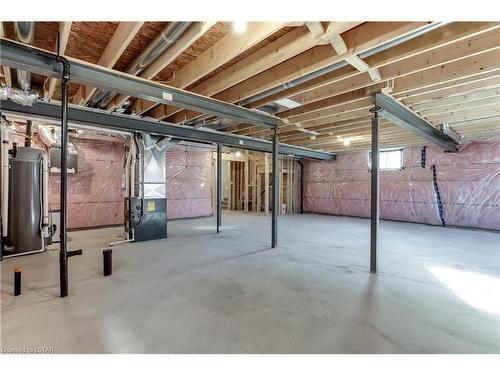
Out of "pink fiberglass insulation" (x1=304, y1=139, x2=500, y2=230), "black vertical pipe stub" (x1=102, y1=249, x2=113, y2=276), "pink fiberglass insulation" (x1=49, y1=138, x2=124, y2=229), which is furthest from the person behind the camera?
"pink fiberglass insulation" (x1=304, y1=139, x2=500, y2=230)

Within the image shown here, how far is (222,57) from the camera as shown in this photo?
86.4 inches

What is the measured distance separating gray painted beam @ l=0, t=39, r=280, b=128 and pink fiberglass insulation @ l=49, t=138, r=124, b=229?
4065 millimetres

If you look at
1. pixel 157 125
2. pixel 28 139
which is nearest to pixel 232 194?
pixel 157 125

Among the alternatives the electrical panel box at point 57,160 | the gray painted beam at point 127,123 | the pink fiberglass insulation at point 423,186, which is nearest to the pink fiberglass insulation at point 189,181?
the electrical panel box at point 57,160

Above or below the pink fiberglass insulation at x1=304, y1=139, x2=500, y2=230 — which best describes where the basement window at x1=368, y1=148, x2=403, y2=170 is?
above

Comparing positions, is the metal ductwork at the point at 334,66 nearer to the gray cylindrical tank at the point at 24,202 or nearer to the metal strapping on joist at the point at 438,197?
the gray cylindrical tank at the point at 24,202

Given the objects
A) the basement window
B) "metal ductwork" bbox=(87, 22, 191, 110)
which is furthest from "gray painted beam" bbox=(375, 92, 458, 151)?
"metal ductwork" bbox=(87, 22, 191, 110)

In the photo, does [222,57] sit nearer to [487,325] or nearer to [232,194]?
[487,325]

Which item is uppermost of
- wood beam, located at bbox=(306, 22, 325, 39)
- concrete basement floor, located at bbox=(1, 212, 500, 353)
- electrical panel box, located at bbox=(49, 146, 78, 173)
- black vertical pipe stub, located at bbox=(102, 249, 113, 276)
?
Result: wood beam, located at bbox=(306, 22, 325, 39)

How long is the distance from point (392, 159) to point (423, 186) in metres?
1.22

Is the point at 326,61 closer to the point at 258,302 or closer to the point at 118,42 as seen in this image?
the point at 118,42

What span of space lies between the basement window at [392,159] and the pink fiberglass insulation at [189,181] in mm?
5600

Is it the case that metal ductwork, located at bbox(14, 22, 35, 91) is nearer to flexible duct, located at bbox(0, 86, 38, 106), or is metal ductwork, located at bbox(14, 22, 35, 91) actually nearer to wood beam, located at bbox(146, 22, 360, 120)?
flexible duct, located at bbox(0, 86, 38, 106)

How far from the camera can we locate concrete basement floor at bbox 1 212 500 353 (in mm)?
1618
